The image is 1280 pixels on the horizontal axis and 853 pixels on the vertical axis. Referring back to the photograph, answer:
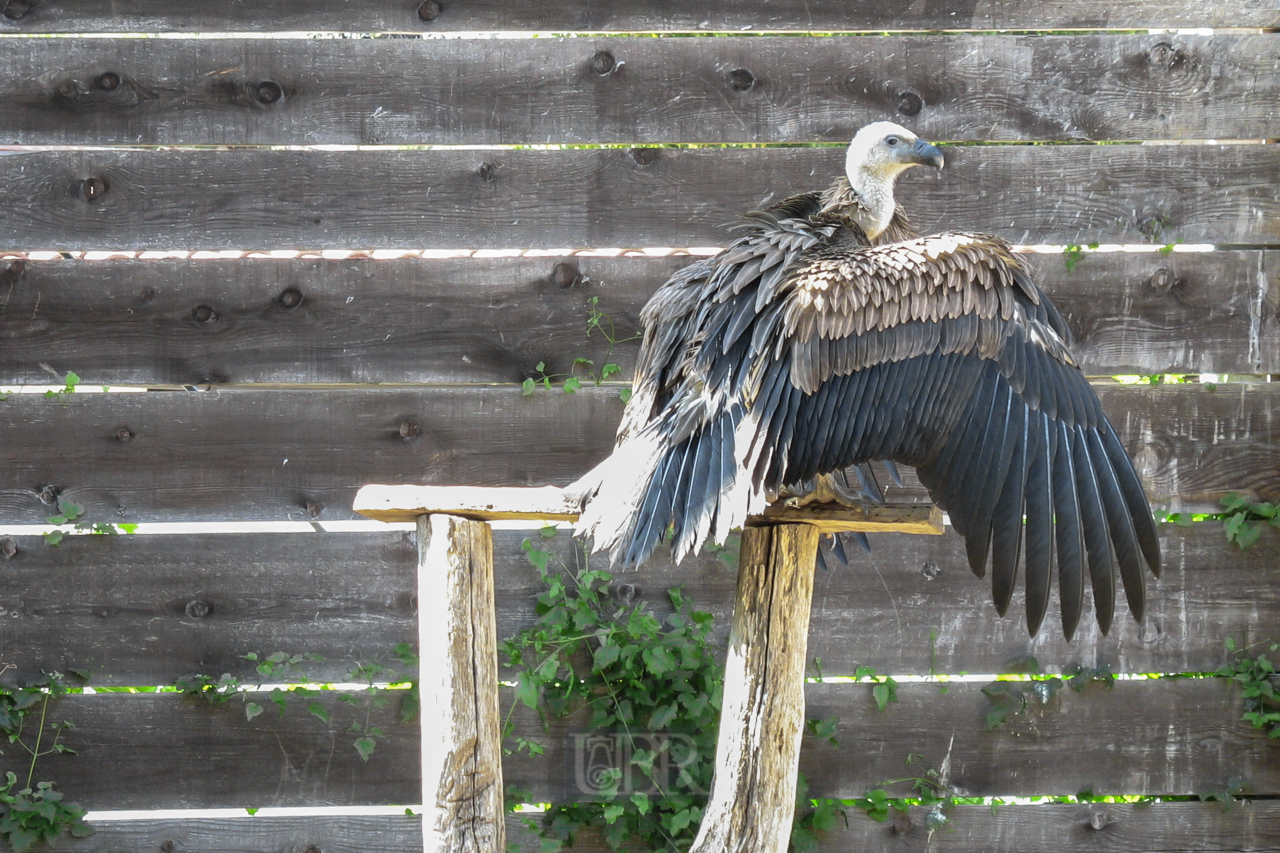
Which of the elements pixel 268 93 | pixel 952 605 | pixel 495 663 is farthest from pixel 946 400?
pixel 268 93

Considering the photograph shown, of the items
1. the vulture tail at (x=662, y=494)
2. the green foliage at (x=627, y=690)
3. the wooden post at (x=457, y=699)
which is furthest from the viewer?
the green foliage at (x=627, y=690)

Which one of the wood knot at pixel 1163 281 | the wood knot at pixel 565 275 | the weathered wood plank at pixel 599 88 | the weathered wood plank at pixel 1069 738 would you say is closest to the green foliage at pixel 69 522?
the weathered wood plank at pixel 599 88

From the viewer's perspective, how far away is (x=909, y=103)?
2660mm

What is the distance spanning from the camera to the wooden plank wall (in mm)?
2646

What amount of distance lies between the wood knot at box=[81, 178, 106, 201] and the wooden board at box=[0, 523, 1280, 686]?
31.6 inches

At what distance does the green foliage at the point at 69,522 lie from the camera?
103 inches

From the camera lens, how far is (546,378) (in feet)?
8.62

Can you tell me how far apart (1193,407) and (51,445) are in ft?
8.79

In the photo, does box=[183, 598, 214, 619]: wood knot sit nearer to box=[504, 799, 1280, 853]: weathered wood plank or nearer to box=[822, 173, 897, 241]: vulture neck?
box=[504, 799, 1280, 853]: weathered wood plank

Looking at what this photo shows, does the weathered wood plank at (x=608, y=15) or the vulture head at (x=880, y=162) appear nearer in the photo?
the vulture head at (x=880, y=162)

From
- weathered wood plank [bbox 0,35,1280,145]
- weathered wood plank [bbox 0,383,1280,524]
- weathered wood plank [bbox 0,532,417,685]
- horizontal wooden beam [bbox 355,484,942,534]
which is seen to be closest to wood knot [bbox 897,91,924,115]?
weathered wood plank [bbox 0,35,1280,145]

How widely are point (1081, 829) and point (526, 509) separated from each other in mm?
1700

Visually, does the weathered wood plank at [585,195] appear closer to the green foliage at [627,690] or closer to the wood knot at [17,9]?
the wood knot at [17,9]

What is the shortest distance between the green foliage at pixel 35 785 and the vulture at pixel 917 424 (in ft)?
5.05
